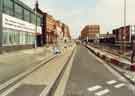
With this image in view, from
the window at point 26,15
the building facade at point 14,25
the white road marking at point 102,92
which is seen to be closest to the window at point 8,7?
the building facade at point 14,25

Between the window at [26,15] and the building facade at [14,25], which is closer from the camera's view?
the building facade at [14,25]

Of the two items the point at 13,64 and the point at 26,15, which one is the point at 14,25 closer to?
the point at 26,15

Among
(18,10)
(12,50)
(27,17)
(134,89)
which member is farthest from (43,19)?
(134,89)

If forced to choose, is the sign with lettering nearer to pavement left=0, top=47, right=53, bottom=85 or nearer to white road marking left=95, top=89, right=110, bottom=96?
pavement left=0, top=47, right=53, bottom=85

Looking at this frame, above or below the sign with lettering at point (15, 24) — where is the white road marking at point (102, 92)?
below

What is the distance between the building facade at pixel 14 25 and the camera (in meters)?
52.3

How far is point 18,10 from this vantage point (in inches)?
2625

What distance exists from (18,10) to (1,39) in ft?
59.1

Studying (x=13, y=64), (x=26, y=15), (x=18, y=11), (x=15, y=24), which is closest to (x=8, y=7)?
(x=15, y=24)

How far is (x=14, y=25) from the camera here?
6044 cm

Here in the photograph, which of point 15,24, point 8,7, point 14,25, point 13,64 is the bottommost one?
point 13,64

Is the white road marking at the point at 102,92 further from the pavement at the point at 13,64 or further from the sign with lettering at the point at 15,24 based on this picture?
the sign with lettering at the point at 15,24

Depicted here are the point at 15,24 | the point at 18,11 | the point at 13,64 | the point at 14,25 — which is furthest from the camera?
the point at 18,11

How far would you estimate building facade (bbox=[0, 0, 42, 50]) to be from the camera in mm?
52344
